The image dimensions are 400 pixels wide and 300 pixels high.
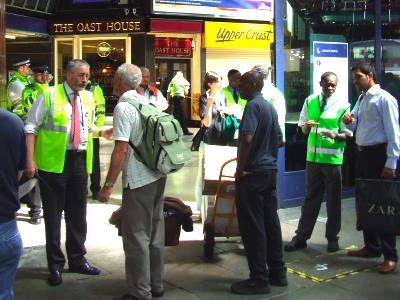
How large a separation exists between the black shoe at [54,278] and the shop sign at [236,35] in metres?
14.0

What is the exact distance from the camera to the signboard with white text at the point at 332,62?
7879 mm

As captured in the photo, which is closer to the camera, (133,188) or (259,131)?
(133,188)

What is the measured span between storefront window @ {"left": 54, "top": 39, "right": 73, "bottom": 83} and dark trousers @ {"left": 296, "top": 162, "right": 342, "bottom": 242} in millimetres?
13928

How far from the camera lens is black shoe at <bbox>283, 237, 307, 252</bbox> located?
6031 millimetres

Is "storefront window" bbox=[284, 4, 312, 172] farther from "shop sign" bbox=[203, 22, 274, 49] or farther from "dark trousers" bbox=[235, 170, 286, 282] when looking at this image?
"shop sign" bbox=[203, 22, 274, 49]

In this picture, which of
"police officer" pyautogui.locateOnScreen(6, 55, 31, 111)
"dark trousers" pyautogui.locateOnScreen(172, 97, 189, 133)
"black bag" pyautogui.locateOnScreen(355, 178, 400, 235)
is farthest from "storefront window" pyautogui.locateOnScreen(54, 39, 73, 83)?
"black bag" pyautogui.locateOnScreen(355, 178, 400, 235)

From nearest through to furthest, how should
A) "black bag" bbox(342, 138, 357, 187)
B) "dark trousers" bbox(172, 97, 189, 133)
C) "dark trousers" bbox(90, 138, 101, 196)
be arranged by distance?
"black bag" bbox(342, 138, 357, 187) < "dark trousers" bbox(90, 138, 101, 196) < "dark trousers" bbox(172, 97, 189, 133)

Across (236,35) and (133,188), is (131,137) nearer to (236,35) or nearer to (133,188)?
(133,188)

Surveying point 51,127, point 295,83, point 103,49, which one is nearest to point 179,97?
point 103,49

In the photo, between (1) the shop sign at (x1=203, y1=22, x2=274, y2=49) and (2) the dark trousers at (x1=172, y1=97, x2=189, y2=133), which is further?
(1) the shop sign at (x1=203, y1=22, x2=274, y2=49)

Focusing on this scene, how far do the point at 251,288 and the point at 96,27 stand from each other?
1444 cm

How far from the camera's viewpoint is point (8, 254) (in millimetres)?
3068

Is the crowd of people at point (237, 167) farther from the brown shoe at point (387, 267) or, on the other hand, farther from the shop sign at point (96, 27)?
the shop sign at point (96, 27)

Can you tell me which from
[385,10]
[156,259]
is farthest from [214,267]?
[385,10]
